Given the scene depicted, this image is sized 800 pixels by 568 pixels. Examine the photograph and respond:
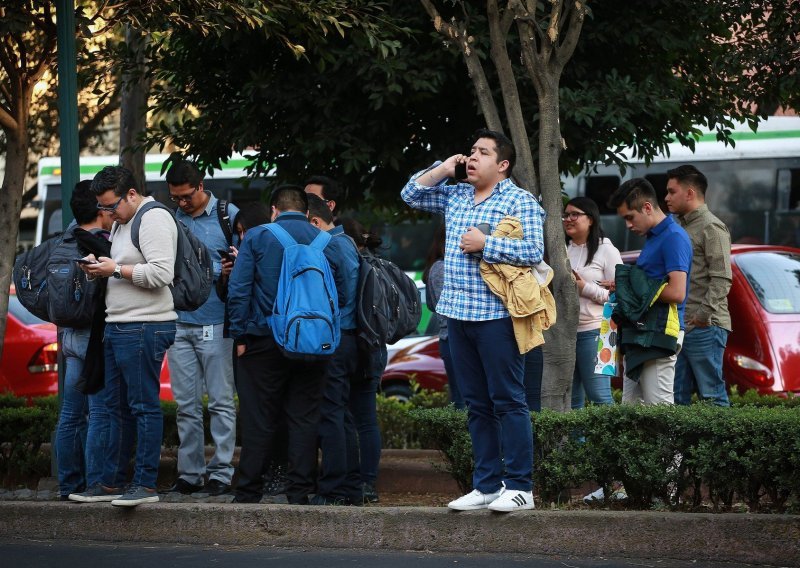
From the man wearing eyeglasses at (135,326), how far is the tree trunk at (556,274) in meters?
2.23

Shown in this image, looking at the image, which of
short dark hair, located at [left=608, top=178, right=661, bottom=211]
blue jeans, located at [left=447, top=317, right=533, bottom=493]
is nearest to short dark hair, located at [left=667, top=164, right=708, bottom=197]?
short dark hair, located at [left=608, top=178, right=661, bottom=211]

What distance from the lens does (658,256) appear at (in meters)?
7.46

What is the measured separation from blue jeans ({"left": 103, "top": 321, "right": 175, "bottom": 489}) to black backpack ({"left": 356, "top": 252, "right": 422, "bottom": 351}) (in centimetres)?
117

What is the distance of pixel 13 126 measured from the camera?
9000 millimetres

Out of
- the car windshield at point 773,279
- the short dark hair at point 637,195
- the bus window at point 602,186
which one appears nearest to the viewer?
Answer: the short dark hair at point 637,195

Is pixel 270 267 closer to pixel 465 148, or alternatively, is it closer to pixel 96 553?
pixel 96 553

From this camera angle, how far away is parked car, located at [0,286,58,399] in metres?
12.8

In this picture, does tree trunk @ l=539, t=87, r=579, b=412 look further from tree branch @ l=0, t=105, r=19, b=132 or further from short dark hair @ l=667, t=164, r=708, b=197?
tree branch @ l=0, t=105, r=19, b=132

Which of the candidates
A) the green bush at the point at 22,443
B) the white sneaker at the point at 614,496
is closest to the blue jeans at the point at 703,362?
the white sneaker at the point at 614,496

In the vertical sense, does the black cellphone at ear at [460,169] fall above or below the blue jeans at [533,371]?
above

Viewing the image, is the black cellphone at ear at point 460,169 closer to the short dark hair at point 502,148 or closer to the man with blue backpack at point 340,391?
the short dark hair at point 502,148

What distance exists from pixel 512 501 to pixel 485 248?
1.25m

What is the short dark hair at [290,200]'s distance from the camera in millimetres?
7402

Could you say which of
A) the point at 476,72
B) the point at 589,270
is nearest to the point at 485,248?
the point at 476,72
